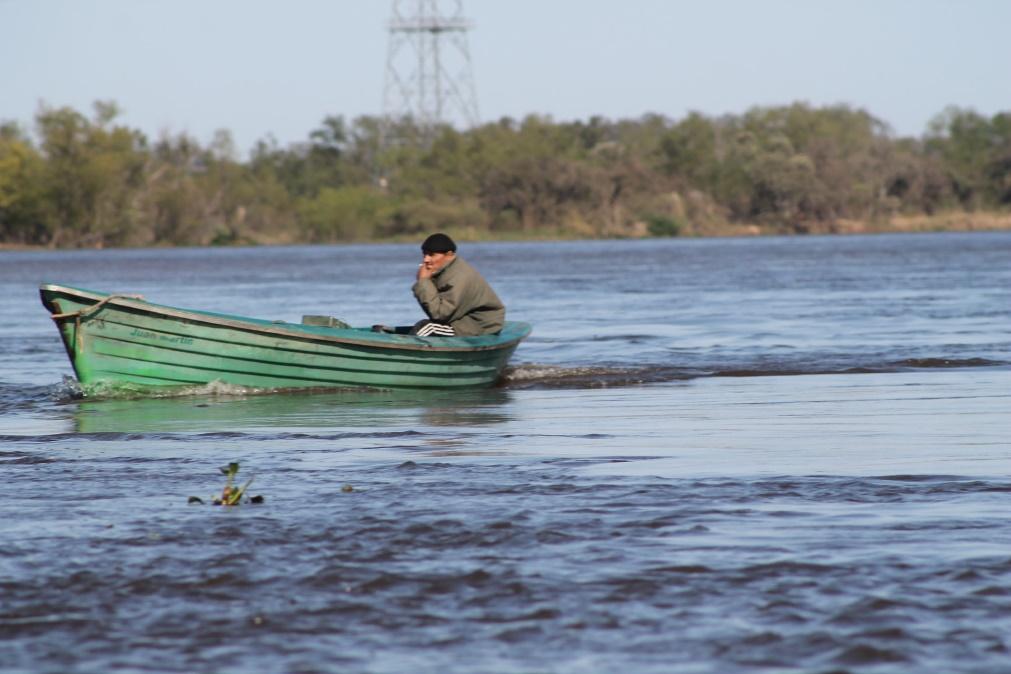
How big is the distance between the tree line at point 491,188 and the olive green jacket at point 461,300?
284 feet

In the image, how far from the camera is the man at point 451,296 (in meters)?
14.4

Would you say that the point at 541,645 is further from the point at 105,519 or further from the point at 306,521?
the point at 105,519

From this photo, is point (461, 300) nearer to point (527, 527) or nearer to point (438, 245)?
point (438, 245)

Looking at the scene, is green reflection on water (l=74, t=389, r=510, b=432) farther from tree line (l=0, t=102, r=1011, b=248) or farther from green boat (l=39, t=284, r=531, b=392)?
tree line (l=0, t=102, r=1011, b=248)

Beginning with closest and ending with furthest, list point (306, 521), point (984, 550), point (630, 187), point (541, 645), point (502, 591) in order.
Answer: point (541, 645), point (502, 591), point (984, 550), point (306, 521), point (630, 187)

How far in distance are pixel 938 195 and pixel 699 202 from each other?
16.6 meters

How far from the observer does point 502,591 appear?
6453mm

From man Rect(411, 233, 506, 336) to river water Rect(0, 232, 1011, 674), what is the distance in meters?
0.67

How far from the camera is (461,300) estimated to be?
14828 millimetres

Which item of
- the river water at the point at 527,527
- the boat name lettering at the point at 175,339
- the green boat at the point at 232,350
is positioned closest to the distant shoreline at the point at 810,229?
the river water at the point at 527,527

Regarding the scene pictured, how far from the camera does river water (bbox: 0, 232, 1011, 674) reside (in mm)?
5715

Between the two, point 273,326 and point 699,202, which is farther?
point 699,202

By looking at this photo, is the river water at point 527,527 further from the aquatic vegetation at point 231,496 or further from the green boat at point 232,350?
the green boat at point 232,350

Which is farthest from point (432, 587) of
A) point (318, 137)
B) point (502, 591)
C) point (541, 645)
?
point (318, 137)
